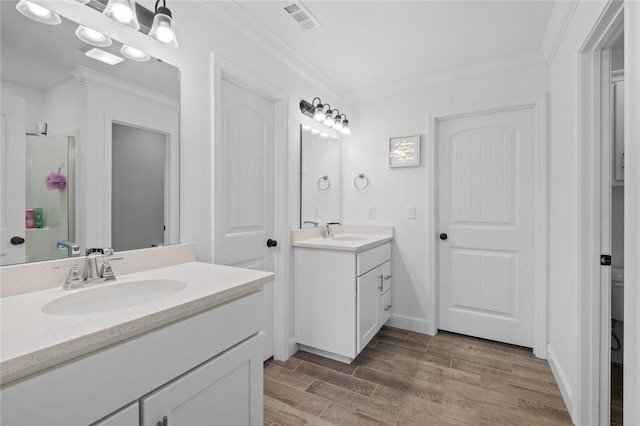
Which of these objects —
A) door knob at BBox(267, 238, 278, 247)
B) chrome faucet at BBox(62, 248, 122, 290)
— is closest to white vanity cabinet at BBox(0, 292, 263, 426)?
chrome faucet at BBox(62, 248, 122, 290)

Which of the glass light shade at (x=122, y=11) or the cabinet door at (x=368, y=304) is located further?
the cabinet door at (x=368, y=304)

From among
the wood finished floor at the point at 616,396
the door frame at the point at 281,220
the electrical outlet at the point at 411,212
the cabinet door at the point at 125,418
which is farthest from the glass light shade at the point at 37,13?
the wood finished floor at the point at 616,396

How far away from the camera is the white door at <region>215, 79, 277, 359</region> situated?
1854 mm

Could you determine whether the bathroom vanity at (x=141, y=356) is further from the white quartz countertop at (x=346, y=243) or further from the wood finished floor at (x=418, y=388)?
the white quartz countertop at (x=346, y=243)

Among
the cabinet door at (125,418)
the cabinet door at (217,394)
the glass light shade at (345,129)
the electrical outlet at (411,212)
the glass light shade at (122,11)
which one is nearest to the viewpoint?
the cabinet door at (125,418)

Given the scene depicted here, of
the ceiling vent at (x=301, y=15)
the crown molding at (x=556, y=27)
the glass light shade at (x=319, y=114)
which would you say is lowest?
the glass light shade at (x=319, y=114)

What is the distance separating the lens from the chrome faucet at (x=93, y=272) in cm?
112

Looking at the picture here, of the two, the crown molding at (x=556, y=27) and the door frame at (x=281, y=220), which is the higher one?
the crown molding at (x=556, y=27)

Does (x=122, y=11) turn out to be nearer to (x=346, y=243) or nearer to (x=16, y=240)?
(x=16, y=240)

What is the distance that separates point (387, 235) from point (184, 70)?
208 centimetres

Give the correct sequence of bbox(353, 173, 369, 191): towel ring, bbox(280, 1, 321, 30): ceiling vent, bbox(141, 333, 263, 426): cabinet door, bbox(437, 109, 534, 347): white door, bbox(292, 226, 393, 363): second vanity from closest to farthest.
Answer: bbox(141, 333, 263, 426): cabinet door, bbox(280, 1, 321, 30): ceiling vent, bbox(292, 226, 393, 363): second vanity, bbox(437, 109, 534, 347): white door, bbox(353, 173, 369, 191): towel ring

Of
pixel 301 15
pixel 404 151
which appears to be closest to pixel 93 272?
pixel 301 15

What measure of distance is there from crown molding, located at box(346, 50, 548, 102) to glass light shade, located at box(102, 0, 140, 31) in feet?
7.15

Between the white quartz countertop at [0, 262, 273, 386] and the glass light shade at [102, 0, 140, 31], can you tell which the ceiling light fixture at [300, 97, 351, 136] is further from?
the white quartz countertop at [0, 262, 273, 386]
